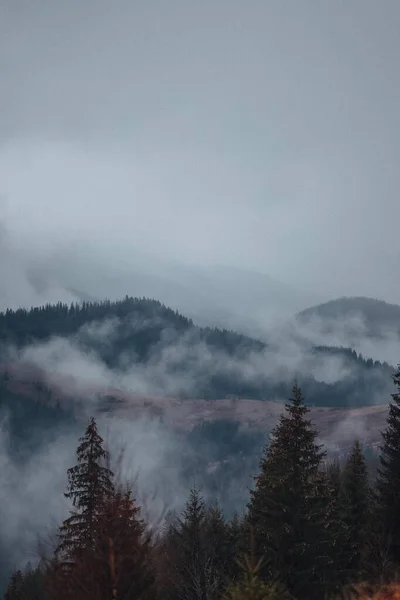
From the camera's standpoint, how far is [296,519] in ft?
68.3

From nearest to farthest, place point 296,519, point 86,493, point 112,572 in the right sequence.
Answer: point 112,572
point 296,519
point 86,493

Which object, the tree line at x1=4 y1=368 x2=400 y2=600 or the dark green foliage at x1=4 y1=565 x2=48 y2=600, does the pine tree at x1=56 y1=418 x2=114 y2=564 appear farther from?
the dark green foliage at x1=4 y1=565 x2=48 y2=600

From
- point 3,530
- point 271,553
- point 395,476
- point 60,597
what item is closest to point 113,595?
point 60,597

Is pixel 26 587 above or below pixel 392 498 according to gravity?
below

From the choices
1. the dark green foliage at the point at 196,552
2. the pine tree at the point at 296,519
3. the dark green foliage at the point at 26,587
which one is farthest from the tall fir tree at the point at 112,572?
the dark green foliage at the point at 26,587

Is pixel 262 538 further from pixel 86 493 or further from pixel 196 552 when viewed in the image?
pixel 86 493

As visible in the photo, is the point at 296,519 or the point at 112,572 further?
the point at 296,519

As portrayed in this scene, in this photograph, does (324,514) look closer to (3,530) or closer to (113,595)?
(113,595)

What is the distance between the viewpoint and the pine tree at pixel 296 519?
66.5ft

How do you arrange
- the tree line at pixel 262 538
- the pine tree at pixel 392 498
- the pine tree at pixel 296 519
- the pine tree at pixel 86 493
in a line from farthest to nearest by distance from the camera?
1. the pine tree at pixel 392 498
2. the pine tree at pixel 86 493
3. the pine tree at pixel 296 519
4. the tree line at pixel 262 538

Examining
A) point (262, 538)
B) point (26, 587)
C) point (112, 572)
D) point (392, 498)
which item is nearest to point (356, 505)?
point (392, 498)

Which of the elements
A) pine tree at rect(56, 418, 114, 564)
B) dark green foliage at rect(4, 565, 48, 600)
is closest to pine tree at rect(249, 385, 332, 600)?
pine tree at rect(56, 418, 114, 564)

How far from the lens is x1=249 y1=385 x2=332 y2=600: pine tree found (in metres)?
20.3

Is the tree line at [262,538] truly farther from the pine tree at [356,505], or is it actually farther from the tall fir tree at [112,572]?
the pine tree at [356,505]
